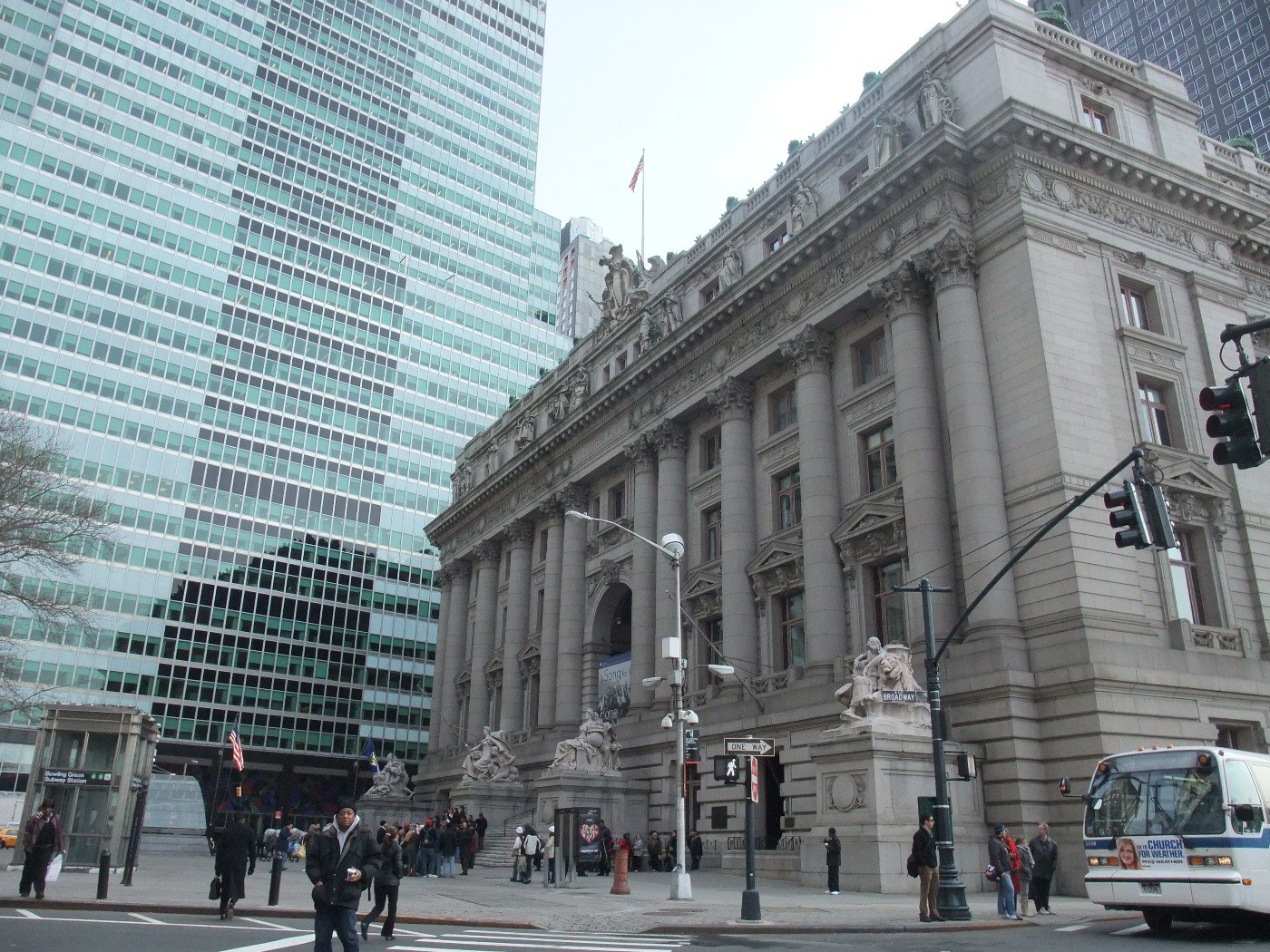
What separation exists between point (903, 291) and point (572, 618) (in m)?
26.2

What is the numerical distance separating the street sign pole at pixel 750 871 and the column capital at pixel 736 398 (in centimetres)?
2368

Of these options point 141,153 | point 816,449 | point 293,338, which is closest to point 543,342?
point 293,338

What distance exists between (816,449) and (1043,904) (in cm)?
1956

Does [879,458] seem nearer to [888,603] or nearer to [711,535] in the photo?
[888,603]

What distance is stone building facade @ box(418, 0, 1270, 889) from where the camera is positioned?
2800 centimetres

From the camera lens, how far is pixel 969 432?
3109cm

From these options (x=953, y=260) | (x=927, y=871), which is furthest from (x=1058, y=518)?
(x=953, y=260)

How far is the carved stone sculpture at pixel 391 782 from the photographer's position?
59062 mm

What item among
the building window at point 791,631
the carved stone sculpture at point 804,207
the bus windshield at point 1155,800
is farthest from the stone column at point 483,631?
the bus windshield at point 1155,800

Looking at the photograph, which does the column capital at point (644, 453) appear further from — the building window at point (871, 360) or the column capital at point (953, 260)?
the column capital at point (953, 260)

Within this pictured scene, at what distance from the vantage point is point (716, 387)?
43.8 meters

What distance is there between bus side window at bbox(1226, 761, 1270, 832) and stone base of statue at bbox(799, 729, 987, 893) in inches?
404

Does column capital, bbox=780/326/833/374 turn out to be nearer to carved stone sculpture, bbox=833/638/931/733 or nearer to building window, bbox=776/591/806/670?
building window, bbox=776/591/806/670

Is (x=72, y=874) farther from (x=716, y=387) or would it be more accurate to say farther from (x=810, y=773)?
(x=716, y=387)
